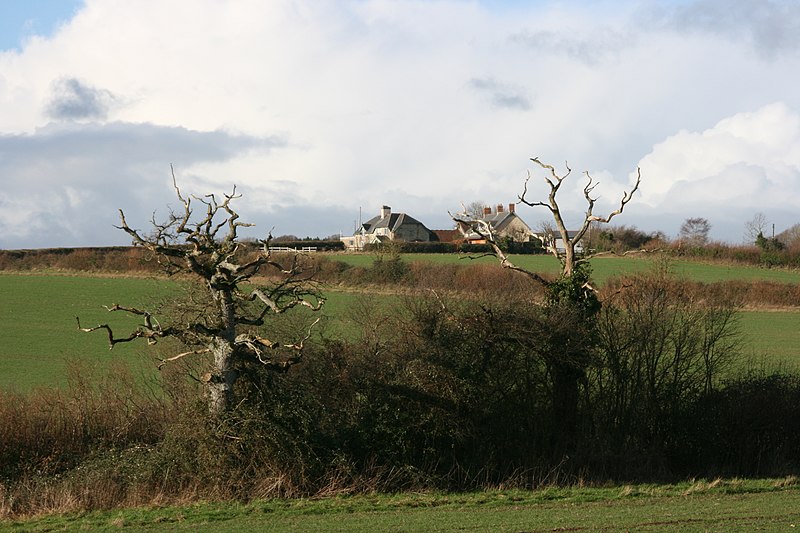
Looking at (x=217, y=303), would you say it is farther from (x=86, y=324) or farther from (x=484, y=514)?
(x=86, y=324)

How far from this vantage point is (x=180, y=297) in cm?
1945

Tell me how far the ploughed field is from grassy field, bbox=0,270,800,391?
4 centimetres

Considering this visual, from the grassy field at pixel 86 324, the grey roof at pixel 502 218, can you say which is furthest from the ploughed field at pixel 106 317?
the grey roof at pixel 502 218

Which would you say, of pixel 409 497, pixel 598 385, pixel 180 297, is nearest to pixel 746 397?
pixel 598 385

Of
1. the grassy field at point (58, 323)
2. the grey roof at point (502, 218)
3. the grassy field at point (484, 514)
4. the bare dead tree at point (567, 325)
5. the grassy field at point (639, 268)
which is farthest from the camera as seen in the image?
the grey roof at point (502, 218)

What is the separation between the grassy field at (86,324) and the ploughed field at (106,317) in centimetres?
4

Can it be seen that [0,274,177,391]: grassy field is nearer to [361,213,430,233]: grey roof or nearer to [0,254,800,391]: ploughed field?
[0,254,800,391]: ploughed field

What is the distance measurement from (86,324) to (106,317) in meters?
2.98

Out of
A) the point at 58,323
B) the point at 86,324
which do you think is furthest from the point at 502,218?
the point at 58,323

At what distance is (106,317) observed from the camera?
4838cm

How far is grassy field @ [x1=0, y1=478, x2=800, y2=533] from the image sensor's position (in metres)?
13.6

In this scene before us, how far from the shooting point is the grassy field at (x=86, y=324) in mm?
26688

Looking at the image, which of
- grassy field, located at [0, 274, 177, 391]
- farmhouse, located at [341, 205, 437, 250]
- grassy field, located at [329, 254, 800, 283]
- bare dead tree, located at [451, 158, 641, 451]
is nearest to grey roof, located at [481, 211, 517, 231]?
farmhouse, located at [341, 205, 437, 250]

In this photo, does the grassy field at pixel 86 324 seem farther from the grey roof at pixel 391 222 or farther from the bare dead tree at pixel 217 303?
the grey roof at pixel 391 222
